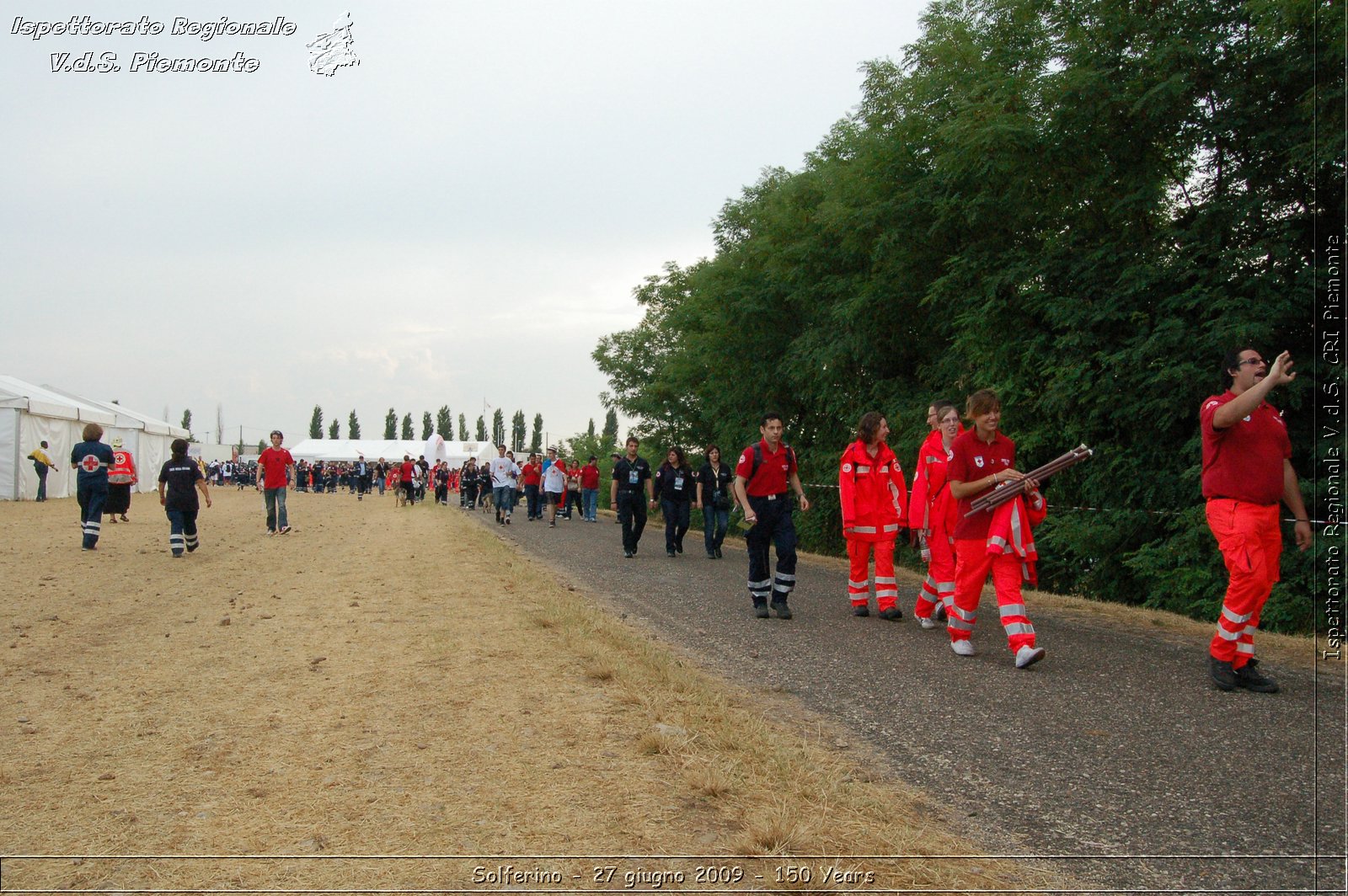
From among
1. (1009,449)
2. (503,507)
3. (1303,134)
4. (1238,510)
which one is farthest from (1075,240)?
(503,507)

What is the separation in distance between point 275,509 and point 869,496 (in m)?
13.3

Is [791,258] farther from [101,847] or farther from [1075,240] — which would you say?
[101,847]

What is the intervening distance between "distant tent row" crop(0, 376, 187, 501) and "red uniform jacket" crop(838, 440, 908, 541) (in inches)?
966

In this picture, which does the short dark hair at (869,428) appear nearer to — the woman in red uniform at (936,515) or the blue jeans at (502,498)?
the woman in red uniform at (936,515)

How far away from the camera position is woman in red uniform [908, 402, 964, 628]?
7871 mm

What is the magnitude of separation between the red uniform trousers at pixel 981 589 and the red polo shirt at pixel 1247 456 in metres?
1.32

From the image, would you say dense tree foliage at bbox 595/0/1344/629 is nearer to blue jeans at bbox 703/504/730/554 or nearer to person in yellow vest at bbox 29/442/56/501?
blue jeans at bbox 703/504/730/554

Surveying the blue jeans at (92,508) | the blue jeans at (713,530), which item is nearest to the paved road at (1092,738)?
the blue jeans at (713,530)

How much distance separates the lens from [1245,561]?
18.0ft

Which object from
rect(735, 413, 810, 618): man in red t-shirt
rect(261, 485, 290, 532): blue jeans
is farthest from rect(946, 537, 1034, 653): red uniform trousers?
rect(261, 485, 290, 532): blue jeans

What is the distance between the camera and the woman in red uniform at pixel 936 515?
7871 millimetres

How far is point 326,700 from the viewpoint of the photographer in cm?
505

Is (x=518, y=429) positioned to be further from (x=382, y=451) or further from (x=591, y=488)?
(x=591, y=488)

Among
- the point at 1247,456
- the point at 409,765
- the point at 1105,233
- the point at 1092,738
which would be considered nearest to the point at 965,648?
the point at 1092,738
